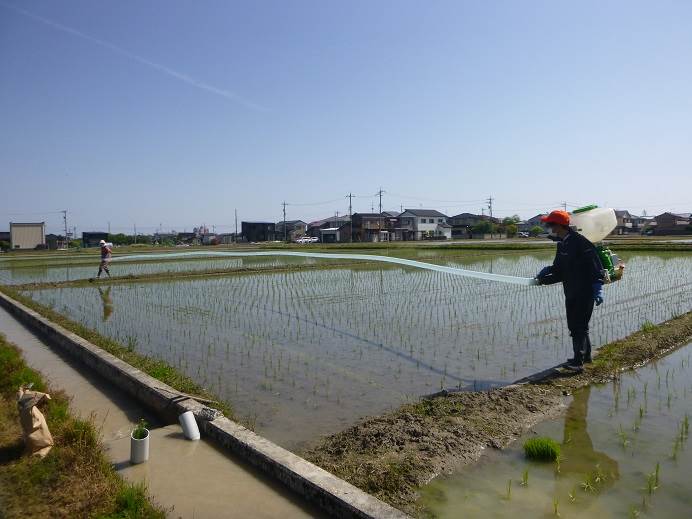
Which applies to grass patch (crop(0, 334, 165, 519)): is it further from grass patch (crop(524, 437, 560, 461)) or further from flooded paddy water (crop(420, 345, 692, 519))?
grass patch (crop(524, 437, 560, 461))

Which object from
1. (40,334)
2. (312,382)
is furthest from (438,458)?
(40,334)

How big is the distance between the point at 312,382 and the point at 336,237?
6047 cm

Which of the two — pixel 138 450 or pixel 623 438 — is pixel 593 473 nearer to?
pixel 623 438

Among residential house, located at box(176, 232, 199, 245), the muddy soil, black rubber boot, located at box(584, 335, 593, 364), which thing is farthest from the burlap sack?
residential house, located at box(176, 232, 199, 245)

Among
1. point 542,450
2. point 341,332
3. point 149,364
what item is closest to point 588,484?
point 542,450

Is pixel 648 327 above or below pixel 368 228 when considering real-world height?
below

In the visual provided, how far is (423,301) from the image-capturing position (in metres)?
10.7

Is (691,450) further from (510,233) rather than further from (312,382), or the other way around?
(510,233)

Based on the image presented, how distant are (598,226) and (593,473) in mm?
3377

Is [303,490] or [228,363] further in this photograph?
[228,363]

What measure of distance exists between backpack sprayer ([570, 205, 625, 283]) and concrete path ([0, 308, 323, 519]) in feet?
14.2

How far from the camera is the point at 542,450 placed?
3.33 meters

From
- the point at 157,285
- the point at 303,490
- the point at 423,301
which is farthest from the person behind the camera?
the point at 157,285

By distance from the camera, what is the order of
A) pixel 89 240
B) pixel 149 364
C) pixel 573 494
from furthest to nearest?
1. pixel 89 240
2. pixel 149 364
3. pixel 573 494
